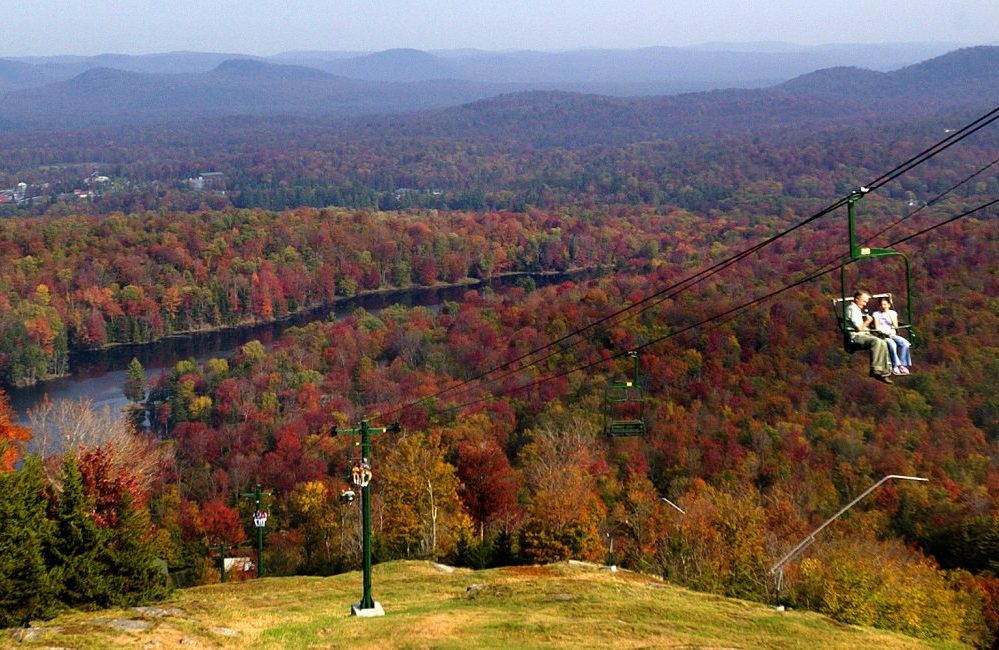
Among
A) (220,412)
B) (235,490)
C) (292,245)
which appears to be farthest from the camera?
(292,245)

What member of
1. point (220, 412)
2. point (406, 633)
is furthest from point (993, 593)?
point (220, 412)

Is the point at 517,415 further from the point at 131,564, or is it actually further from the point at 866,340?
the point at 866,340

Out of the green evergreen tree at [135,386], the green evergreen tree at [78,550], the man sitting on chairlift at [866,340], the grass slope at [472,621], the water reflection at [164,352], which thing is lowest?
the water reflection at [164,352]

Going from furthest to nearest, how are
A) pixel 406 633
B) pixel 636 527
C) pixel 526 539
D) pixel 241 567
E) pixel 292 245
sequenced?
pixel 292 245
pixel 241 567
pixel 636 527
pixel 526 539
pixel 406 633

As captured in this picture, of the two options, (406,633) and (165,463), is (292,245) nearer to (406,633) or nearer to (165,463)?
(165,463)

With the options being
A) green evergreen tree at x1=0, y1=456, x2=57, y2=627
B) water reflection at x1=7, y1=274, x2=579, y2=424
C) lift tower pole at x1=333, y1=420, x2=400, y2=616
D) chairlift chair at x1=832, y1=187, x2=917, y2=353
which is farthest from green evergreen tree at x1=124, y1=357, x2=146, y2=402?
chairlift chair at x1=832, y1=187, x2=917, y2=353

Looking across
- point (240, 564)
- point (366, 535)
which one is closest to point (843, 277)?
point (366, 535)

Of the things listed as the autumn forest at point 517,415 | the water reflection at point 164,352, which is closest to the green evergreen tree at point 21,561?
the autumn forest at point 517,415

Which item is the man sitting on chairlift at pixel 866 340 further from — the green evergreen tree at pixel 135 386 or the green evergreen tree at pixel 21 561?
the green evergreen tree at pixel 135 386
